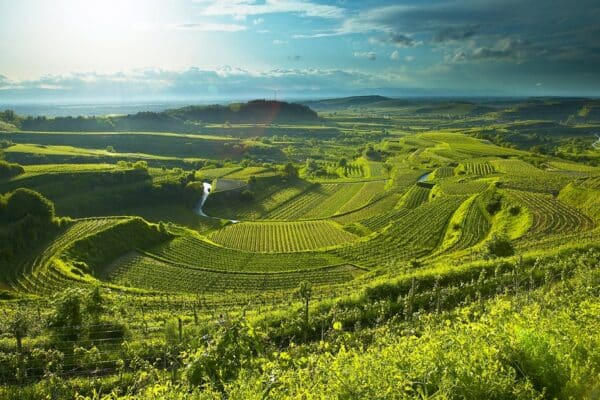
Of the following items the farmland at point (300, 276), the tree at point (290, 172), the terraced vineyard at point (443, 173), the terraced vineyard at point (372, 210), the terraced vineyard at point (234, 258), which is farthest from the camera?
the tree at point (290, 172)

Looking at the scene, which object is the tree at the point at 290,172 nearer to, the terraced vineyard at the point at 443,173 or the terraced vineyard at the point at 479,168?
the terraced vineyard at the point at 443,173

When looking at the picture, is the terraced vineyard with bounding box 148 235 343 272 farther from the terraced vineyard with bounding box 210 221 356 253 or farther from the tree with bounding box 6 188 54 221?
the tree with bounding box 6 188 54 221

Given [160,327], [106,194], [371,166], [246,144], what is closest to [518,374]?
[160,327]

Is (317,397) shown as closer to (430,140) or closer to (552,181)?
(552,181)

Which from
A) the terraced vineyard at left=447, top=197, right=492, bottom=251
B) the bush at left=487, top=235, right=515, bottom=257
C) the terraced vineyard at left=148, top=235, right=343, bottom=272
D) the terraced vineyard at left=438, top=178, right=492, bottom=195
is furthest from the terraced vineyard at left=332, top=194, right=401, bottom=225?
the bush at left=487, top=235, right=515, bottom=257

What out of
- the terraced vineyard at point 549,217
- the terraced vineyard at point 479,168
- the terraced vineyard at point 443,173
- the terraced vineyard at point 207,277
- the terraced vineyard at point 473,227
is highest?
the terraced vineyard at point 479,168

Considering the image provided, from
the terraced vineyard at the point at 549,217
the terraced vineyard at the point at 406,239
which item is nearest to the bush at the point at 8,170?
the terraced vineyard at the point at 406,239

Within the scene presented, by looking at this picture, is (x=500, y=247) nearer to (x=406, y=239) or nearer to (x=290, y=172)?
(x=406, y=239)
